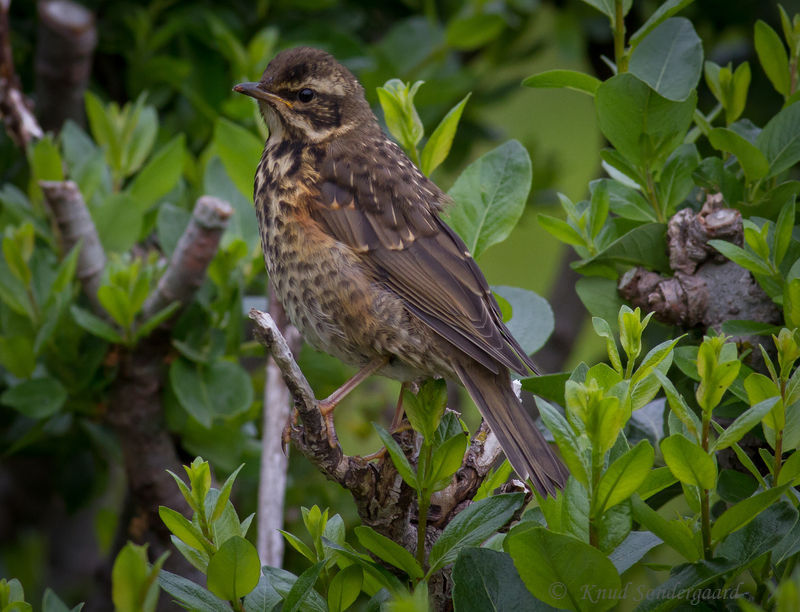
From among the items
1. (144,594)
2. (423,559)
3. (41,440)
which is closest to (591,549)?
(423,559)

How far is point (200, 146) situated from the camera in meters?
4.01

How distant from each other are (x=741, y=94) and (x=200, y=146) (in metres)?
2.25

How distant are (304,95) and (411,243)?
2.50 ft

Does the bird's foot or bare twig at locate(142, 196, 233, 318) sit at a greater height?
bare twig at locate(142, 196, 233, 318)

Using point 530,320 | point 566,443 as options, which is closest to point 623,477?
point 566,443

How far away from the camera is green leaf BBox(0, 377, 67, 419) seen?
296 cm

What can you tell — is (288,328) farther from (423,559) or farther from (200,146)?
(423,559)

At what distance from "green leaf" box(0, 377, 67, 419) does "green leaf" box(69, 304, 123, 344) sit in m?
0.22

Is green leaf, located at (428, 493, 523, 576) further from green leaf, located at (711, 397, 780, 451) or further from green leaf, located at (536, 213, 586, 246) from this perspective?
green leaf, located at (536, 213, 586, 246)

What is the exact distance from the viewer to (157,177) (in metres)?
3.30

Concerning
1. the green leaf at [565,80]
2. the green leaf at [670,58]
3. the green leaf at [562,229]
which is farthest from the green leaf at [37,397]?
the green leaf at [670,58]

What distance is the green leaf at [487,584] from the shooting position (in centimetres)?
182

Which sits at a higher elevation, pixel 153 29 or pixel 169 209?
pixel 153 29

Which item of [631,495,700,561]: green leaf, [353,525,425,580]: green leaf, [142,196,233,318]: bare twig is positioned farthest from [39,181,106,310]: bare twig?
[631,495,700,561]: green leaf
